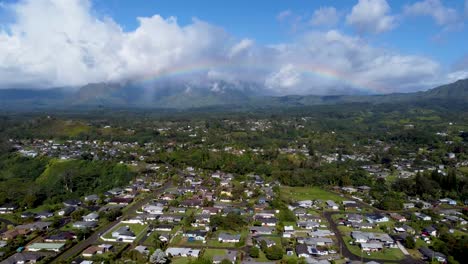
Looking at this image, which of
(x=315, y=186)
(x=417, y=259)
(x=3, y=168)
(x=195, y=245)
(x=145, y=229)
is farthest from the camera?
(x=3, y=168)

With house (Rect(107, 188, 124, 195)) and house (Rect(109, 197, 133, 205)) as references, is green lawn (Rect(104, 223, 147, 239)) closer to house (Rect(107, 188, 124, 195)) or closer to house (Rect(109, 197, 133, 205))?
house (Rect(109, 197, 133, 205))

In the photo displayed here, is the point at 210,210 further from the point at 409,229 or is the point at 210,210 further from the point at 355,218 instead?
the point at 409,229

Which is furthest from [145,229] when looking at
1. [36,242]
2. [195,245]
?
[36,242]

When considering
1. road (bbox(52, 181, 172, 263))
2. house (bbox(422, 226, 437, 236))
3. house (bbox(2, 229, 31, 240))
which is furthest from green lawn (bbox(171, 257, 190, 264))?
house (bbox(422, 226, 437, 236))

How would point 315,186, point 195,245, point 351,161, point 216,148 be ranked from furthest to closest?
point 216,148, point 351,161, point 315,186, point 195,245

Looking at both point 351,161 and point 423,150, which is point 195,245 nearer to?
point 351,161

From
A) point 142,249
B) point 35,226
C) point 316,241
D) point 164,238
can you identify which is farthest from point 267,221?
point 35,226

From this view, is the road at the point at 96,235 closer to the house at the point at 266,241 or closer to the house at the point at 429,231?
the house at the point at 266,241

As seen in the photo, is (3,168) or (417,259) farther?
(3,168)
